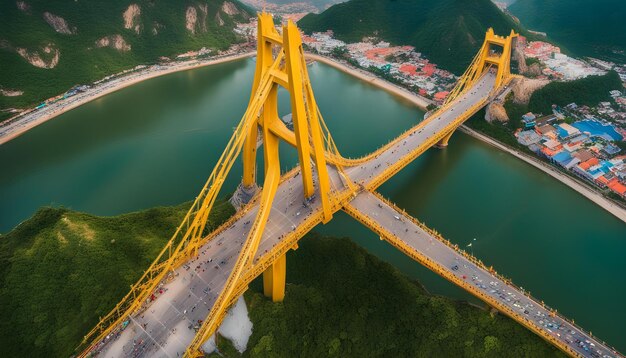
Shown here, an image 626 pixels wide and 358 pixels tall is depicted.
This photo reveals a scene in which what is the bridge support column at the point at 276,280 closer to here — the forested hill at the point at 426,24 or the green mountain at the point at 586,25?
the forested hill at the point at 426,24

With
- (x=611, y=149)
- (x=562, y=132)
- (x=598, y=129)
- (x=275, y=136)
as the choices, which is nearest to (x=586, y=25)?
(x=598, y=129)

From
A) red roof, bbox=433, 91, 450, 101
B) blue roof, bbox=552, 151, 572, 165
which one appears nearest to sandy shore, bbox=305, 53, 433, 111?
red roof, bbox=433, 91, 450, 101

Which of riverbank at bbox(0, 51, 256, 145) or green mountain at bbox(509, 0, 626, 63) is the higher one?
green mountain at bbox(509, 0, 626, 63)

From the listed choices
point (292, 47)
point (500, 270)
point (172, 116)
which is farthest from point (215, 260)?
point (172, 116)

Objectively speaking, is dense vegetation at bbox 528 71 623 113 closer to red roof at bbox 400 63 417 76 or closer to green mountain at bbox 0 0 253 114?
red roof at bbox 400 63 417 76

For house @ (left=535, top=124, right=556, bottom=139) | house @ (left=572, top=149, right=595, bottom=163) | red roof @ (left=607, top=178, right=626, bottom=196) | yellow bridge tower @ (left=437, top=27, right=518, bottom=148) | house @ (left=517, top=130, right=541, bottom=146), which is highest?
yellow bridge tower @ (left=437, top=27, right=518, bottom=148)
